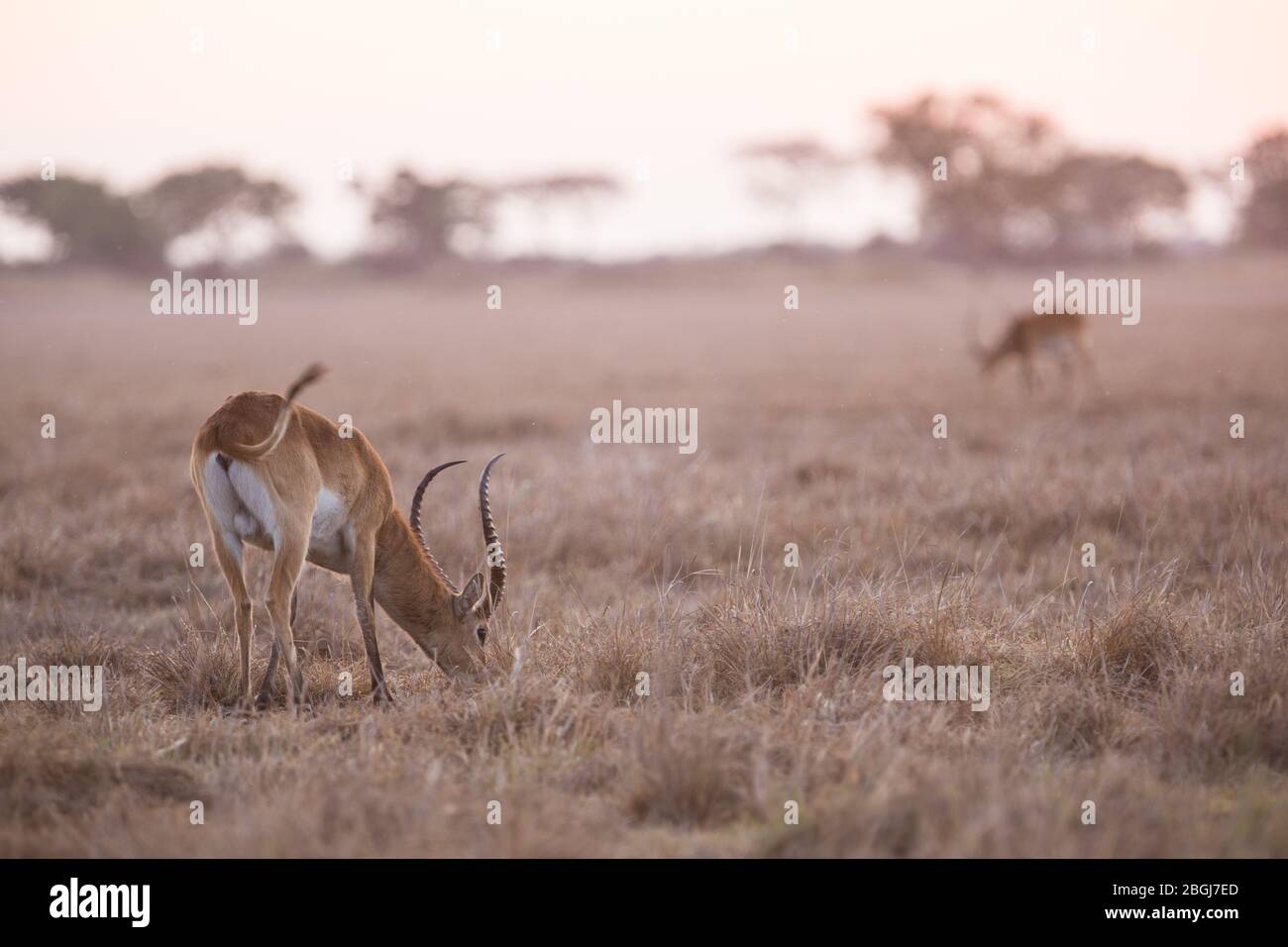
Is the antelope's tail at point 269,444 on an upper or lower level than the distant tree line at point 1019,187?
lower

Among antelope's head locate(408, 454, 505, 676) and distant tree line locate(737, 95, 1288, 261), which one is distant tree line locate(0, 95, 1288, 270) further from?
antelope's head locate(408, 454, 505, 676)

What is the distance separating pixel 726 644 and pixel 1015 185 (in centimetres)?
5475

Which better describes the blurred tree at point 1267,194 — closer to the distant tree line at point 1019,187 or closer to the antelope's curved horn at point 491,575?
the distant tree line at point 1019,187

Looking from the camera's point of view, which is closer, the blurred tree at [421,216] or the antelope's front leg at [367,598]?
the antelope's front leg at [367,598]

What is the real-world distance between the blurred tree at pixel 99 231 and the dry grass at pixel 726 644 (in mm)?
23520

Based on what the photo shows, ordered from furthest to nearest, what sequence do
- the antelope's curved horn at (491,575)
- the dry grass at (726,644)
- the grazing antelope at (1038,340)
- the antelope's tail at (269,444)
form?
the grazing antelope at (1038,340), the antelope's curved horn at (491,575), the antelope's tail at (269,444), the dry grass at (726,644)

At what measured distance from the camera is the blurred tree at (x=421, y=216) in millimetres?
55500

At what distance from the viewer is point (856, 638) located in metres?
5.43

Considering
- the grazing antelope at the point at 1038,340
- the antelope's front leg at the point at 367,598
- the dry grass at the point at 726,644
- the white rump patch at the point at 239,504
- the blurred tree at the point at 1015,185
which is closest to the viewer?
the dry grass at the point at 726,644
